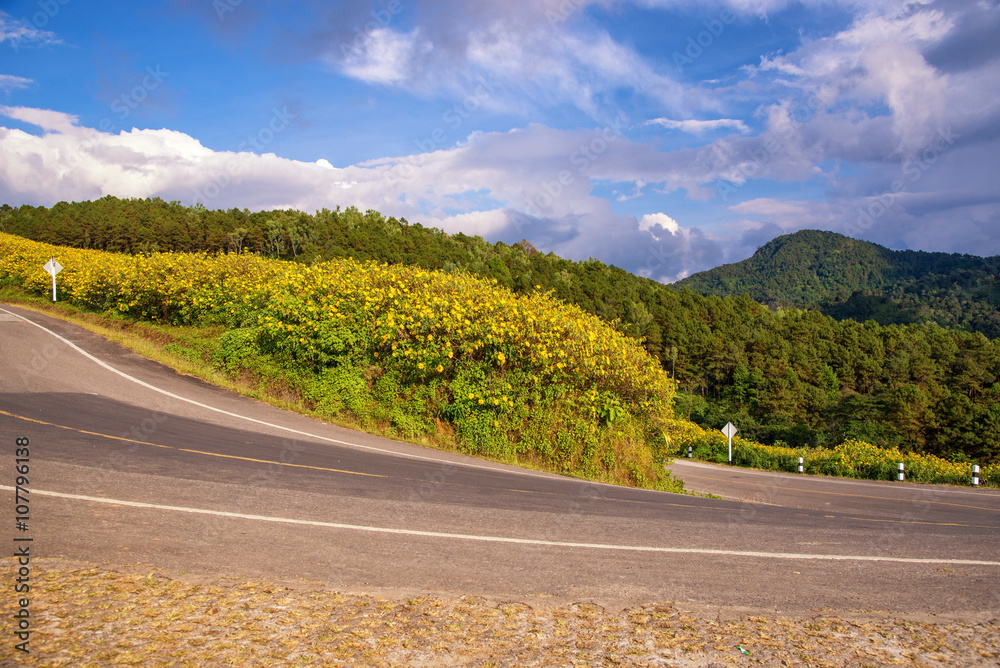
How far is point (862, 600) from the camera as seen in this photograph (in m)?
4.77

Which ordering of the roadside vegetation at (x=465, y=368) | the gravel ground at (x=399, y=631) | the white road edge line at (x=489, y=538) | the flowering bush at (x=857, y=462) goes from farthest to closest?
the flowering bush at (x=857, y=462)
the roadside vegetation at (x=465, y=368)
the white road edge line at (x=489, y=538)
the gravel ground at (x=399, y=631)

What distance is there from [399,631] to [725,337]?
118128mm

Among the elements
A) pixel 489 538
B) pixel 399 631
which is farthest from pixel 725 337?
pixel 399 631

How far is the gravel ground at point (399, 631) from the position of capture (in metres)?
3.40

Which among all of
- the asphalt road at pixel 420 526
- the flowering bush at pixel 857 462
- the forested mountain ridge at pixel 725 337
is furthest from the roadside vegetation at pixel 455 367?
the forested mountain ridge at pixel 725 337

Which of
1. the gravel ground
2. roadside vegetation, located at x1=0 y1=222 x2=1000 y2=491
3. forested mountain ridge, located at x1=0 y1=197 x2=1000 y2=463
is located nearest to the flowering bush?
roadside vegetation, located at x1=0 y1=222 x2=1000 y2=491

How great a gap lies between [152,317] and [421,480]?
1623 centimetres

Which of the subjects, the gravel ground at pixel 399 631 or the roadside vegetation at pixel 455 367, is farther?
the roadside vegetation at pixel 455 367

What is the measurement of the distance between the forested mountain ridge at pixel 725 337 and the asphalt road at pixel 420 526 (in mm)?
50420

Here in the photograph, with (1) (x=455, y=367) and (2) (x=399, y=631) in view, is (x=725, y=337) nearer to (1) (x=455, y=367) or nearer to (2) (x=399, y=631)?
(1) (x=455, y=367)

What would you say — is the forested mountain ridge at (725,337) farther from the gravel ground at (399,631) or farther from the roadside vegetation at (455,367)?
the gravel ground at (399,631)

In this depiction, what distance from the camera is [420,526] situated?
20.0 feet

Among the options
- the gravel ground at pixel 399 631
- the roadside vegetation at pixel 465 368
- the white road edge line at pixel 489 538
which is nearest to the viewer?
the gravel ground at pixel 399 631

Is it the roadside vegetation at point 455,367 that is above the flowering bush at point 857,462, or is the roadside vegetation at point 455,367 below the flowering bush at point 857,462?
above
